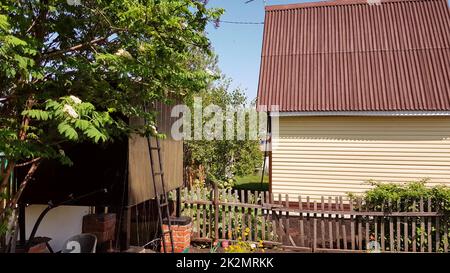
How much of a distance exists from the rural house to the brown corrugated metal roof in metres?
0.03

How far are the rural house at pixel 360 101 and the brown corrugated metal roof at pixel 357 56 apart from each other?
0.11 feet

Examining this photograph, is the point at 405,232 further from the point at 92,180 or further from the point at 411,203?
the point at 92,180

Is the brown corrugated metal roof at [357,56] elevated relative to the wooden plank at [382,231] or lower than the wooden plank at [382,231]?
elevated

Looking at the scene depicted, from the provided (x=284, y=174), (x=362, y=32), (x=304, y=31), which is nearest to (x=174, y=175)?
(x=284, y=174)

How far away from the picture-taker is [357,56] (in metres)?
11.7

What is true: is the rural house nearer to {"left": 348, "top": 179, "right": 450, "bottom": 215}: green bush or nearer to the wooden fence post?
{"left": 348, "top": 179, "right": 450, "bottom": 215}: green bush

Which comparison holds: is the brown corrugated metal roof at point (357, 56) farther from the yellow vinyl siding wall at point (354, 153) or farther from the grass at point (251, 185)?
the grass at point (251, 185)

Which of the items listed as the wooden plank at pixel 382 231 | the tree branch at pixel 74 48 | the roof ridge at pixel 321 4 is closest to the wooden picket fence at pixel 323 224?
the wooden plank at pixel 382 231

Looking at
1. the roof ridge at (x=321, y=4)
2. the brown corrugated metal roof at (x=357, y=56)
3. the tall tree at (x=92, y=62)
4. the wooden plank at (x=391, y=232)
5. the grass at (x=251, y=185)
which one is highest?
the roof ridge at (x=321, y=4)

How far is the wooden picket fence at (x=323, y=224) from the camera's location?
7.63m

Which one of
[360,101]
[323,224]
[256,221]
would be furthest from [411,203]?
[360,101]
